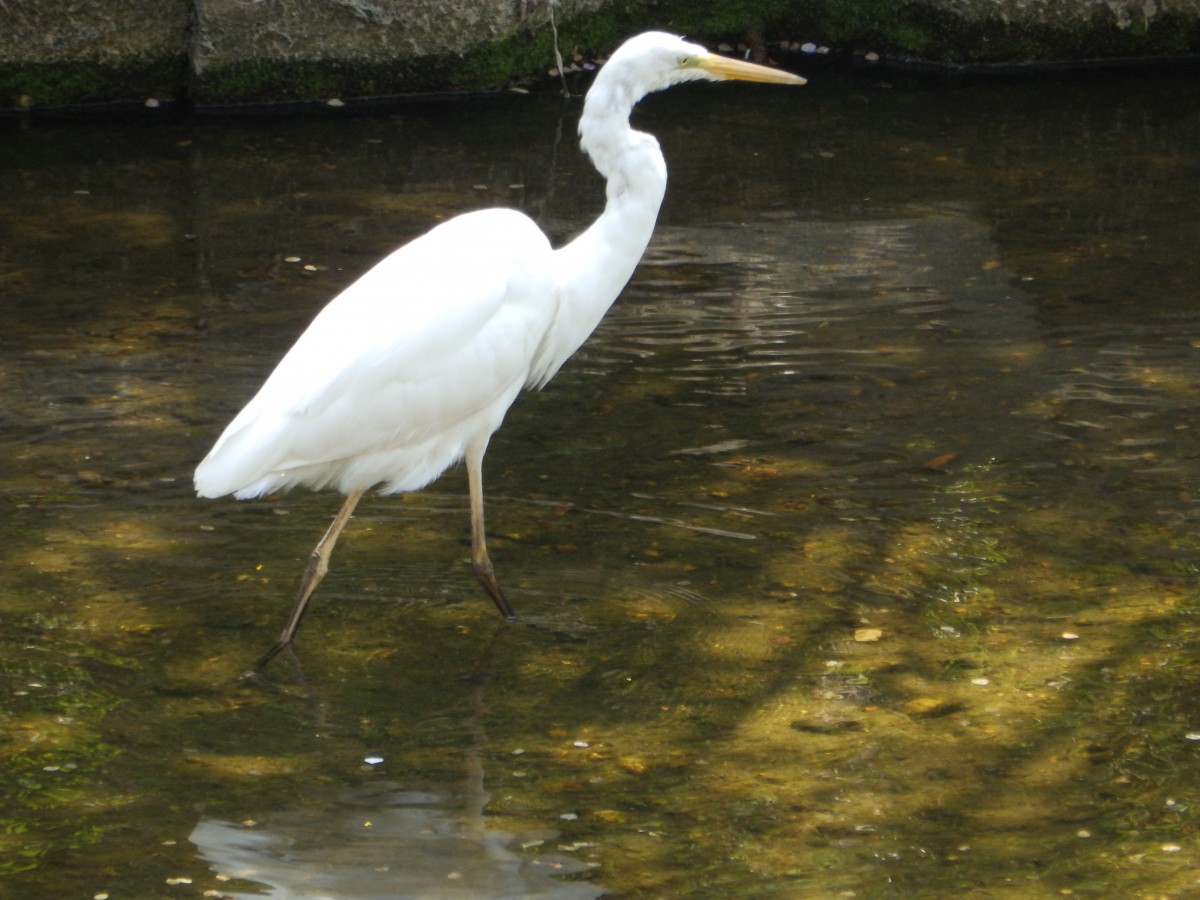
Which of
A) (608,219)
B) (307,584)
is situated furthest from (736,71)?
(307,584)

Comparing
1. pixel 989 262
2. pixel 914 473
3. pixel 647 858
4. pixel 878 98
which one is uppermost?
pixel 878 98

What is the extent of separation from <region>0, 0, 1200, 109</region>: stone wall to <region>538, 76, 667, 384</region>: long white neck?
15.1 feet

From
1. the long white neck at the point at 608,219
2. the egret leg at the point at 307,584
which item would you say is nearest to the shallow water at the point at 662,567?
the egret leg at the point at 307,584

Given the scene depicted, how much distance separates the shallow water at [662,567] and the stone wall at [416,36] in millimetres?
913

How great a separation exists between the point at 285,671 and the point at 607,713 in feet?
2.69

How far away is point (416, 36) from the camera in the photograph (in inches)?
336

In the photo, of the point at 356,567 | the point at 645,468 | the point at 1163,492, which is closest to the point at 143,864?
the point at 356,567

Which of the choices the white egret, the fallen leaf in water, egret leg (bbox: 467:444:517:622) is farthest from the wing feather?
the fallen leaf in water

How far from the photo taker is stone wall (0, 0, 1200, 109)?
8.29 metres

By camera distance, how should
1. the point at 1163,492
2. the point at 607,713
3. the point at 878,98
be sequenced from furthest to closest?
the point at 878,98 → the point at 1163,492 → the point at 607,713

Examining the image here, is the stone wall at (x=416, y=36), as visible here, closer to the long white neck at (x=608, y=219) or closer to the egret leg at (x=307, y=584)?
the long white neck at (x=608, y=219)

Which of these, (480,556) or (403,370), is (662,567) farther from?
(403,370)

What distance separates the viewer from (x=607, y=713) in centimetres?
370

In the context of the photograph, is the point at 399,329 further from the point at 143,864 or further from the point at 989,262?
the point at 989,262
